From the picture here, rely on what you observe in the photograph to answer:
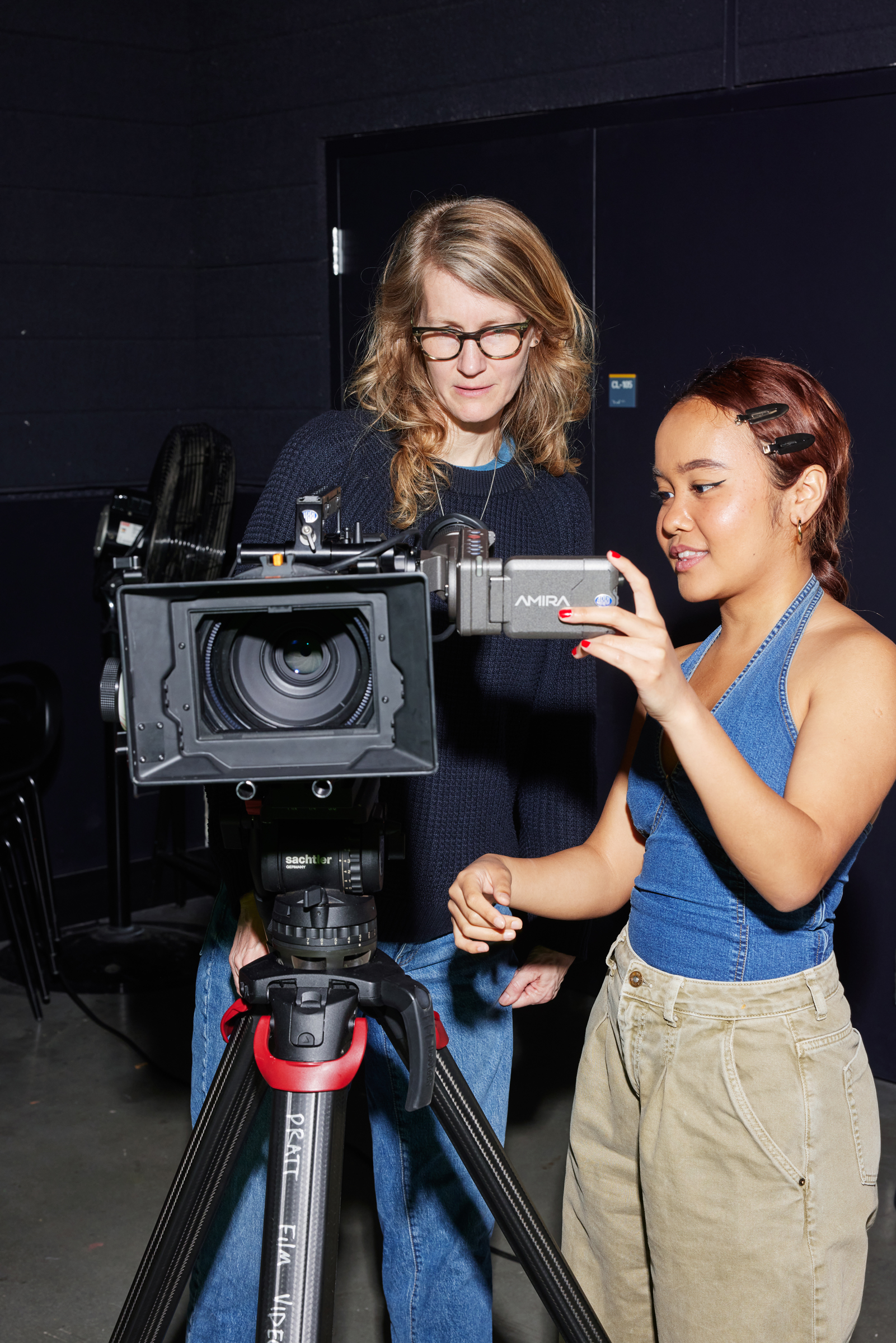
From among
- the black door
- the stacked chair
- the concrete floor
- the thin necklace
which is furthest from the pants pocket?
the stacked chair

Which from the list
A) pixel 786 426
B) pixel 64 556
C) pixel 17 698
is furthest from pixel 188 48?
pixel 786 426

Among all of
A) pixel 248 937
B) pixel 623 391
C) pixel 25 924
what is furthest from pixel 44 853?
pixel 248 937

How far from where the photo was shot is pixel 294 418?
13.3 ft

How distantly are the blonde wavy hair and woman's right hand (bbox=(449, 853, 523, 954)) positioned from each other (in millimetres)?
433

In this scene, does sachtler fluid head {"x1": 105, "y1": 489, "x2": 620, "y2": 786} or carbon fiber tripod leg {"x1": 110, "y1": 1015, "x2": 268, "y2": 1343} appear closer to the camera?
sachtler fluid head {"x1": 105, "y1": 489, "x2": 620, "y2": 786}

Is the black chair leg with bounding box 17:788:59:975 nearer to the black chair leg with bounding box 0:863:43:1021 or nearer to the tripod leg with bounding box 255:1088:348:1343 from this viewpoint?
the black chair leg with bounding box 0:863:43:1021

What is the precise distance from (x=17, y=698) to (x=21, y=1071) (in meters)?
0.96

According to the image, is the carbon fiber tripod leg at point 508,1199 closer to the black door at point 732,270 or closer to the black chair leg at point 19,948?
the black door at point 732,270

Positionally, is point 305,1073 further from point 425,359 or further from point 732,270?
point 732,270

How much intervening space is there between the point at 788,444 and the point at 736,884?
44 cm

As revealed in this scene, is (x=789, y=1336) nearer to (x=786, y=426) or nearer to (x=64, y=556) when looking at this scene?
(x=786, y=426)

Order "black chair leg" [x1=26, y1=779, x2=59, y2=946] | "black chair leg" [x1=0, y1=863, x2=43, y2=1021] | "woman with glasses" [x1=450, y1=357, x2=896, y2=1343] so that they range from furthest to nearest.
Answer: "black chair leg" [x1=26, y1=779, x2=59, y2=946], "black chair leg" [x1=0, y1=863, x2=43, y2=1021], "woman with glasses" [x1=450, y1=357, x2=896, y2=1343]

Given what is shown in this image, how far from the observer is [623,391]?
3188 millimetres

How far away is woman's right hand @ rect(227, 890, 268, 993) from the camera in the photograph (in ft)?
4.54
